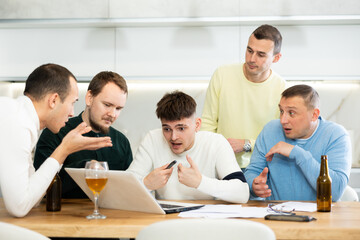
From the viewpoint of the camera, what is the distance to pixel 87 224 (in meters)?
1.78

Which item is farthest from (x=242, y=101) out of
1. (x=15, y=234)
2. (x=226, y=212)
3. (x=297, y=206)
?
(x=15, y=234)

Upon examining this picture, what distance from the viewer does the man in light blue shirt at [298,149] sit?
254cm

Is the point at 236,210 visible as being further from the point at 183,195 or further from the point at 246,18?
the point at 246,18

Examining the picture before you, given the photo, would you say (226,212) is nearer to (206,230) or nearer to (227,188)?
(227,188)

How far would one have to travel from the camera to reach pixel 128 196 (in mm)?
2008

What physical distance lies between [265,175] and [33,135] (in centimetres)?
100

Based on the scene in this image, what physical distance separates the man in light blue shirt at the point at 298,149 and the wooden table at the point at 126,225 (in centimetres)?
54

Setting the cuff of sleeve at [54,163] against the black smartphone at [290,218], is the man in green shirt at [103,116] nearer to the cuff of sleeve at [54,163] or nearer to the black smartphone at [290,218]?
the cuff of sleeve at [54,163]

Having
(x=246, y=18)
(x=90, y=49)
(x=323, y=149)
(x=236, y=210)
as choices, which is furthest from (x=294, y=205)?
(x=90, y=49)

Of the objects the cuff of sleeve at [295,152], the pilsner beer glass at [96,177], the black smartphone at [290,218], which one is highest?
the pilsner beer glass at [96,177]

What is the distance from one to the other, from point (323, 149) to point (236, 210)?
804 millimetres

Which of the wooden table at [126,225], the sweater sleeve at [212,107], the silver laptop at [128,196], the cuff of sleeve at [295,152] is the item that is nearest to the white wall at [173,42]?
the sweater sleeve at [212,107]

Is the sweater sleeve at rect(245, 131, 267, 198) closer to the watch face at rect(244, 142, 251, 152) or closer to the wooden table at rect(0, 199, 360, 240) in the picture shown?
the watch face at rect(244, 142, 251, 152)

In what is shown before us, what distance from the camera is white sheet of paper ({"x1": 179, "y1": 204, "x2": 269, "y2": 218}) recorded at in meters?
1.90
